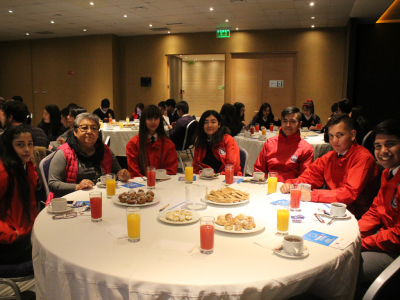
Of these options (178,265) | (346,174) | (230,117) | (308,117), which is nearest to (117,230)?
(178,265)

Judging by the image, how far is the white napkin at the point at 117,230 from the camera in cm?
152

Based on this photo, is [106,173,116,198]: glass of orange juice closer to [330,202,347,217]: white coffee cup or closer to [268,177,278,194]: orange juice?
[268,177,278,194]: orange juice

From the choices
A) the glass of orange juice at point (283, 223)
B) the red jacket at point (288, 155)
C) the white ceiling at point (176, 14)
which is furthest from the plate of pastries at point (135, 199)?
the white ceiling at point (176, 14)

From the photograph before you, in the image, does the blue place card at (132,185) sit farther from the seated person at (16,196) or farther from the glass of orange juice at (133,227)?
the glass of orange juice at (133,227)

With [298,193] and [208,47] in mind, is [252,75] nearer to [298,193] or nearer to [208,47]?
[208,47]

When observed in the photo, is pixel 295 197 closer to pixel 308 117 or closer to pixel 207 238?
pixel 207 238

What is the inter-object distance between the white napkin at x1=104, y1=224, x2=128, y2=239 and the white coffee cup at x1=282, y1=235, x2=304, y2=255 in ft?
2.41

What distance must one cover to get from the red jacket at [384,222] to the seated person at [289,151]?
1112mm

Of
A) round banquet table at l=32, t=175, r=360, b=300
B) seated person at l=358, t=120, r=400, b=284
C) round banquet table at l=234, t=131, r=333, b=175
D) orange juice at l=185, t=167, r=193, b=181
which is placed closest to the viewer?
round banquet table at l=32, t=175, r=360, b=300

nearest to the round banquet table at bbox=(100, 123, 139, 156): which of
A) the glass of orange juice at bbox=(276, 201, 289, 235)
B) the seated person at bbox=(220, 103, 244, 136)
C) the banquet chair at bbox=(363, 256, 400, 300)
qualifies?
the seated person at bbox=(220, 103, 244, 136)

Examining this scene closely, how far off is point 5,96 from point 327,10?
11232 millimetres

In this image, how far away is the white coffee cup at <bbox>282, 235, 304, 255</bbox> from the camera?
1313mm

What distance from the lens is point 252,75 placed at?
9820 millimetres

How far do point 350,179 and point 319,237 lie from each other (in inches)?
34.0
